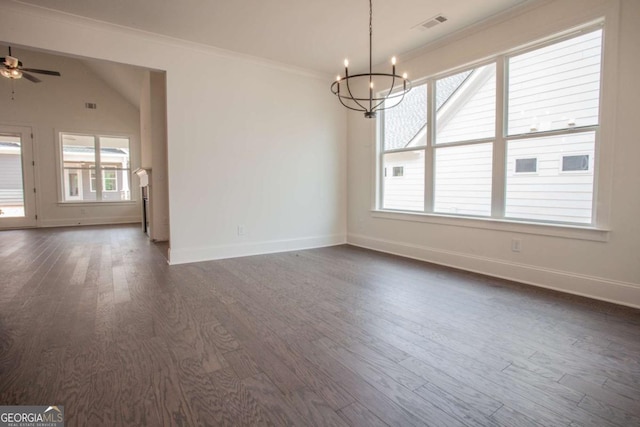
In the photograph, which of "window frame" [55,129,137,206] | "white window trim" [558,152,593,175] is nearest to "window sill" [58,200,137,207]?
"window frame" [55,129,137,206]

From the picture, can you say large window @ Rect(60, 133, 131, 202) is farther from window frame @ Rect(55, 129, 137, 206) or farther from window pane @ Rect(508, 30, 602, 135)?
window pane @ Rect(508, 30, 602, 135)

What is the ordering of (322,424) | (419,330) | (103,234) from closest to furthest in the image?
(322,424)
(419,330)
(103,234)

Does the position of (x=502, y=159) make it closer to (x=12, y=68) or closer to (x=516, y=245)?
(x=516, y=245)

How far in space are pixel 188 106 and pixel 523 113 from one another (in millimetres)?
4015

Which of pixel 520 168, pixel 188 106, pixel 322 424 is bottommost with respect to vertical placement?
pixel 322 424

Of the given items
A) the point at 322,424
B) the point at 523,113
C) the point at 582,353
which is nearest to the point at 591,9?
the point at 523,113

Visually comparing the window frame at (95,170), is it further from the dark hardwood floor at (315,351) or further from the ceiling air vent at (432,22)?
the ceiling air vent at (432,22)

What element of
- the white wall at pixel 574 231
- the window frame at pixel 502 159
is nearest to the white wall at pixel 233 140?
the window frame at pixel 502 159

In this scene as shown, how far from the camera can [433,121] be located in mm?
4266

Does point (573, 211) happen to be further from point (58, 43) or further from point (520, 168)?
point (58, 43)

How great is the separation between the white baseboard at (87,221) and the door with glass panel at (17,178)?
0.32m

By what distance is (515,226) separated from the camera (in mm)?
3400

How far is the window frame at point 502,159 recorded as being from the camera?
111 inches

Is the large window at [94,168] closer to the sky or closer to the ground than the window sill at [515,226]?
closer to the sky
